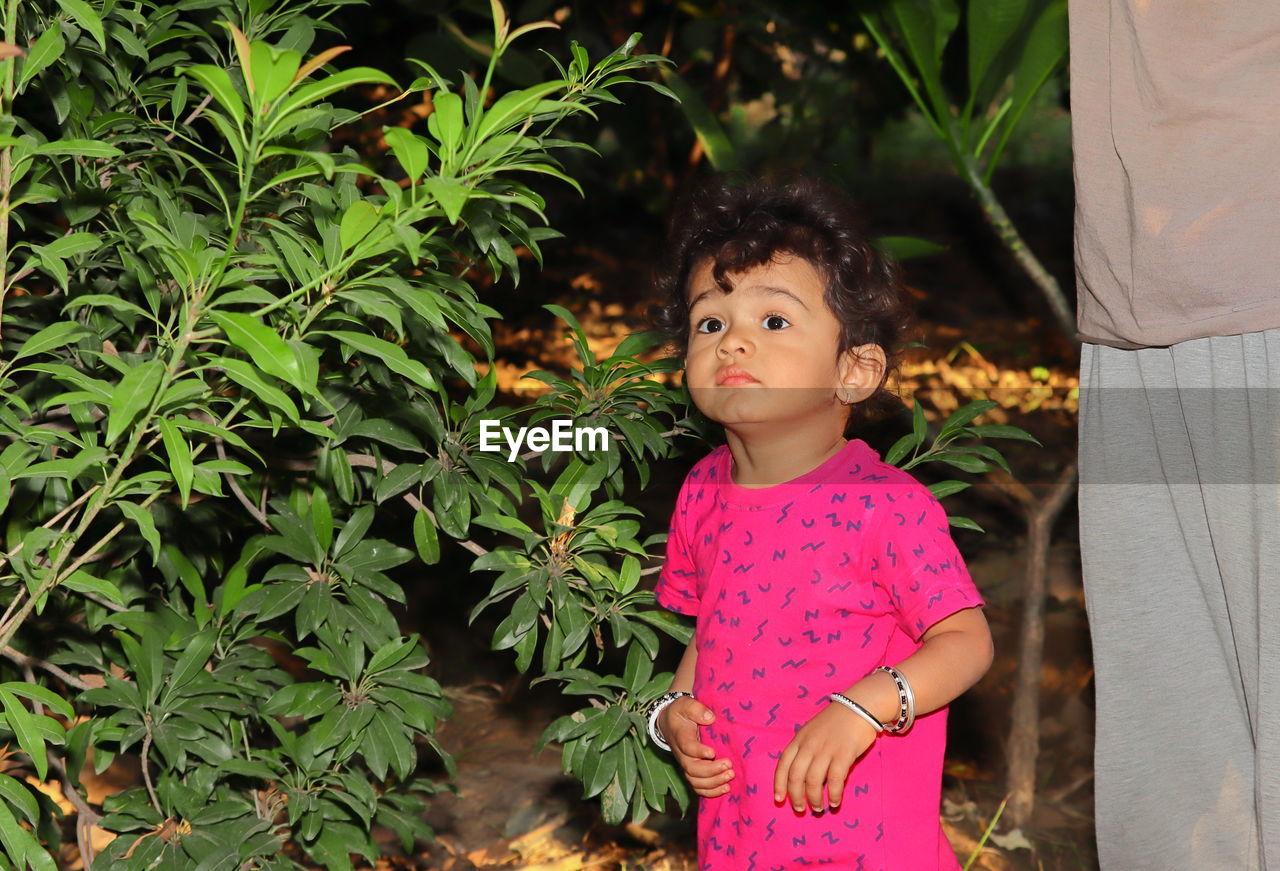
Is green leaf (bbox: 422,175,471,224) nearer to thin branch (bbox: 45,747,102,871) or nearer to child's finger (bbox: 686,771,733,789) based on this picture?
child's finger (bbox: 686,771,733,789)

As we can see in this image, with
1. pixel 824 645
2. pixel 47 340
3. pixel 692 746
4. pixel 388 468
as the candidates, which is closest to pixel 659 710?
pixel 692 746

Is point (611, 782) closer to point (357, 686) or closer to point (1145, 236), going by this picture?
point (357, 686)

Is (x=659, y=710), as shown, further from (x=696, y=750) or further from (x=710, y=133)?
(x=710, y=133)

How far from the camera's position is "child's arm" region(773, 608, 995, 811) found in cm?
121

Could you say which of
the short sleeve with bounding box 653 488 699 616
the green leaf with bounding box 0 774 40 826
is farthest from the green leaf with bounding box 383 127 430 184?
the green leaf with bounding box 0 774 40 826

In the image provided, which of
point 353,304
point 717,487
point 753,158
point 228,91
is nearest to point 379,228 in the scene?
point 228,91

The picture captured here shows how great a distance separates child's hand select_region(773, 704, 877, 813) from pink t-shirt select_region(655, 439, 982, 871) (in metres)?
0.11

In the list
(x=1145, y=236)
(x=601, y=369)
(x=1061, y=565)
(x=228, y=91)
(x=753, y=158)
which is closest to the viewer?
(x=228, y=91)

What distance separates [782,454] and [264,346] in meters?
0.62

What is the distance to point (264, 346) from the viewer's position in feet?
3.29

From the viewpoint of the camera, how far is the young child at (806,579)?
1.30m

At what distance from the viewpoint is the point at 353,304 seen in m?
1.48

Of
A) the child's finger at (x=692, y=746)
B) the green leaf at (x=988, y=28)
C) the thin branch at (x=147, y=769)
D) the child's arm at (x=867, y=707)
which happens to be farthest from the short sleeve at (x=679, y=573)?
the green leaf at (x=988, y=28)

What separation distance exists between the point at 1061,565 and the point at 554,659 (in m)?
2.56
